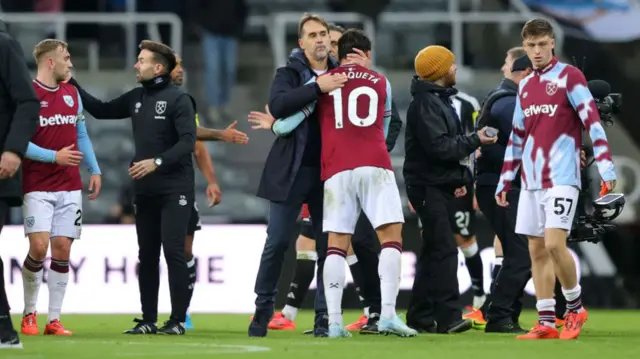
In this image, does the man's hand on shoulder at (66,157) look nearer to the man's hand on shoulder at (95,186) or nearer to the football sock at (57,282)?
the man's hand on shoulder at (95,186)

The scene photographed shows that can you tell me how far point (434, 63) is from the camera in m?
10.1

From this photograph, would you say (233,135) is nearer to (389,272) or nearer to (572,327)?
(389,272)

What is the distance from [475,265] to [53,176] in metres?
3.69

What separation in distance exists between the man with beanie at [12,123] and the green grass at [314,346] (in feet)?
0.96

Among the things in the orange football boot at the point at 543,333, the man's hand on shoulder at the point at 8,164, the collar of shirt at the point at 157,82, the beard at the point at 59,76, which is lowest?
the orange football boot at the point at 543,333

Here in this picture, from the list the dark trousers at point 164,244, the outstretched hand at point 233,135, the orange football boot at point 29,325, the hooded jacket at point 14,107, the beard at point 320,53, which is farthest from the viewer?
the outstretched hand at point 233,135

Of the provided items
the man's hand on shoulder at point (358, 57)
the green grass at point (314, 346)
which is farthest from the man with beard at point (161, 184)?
the man's hand on shoulder at point (358, 57)

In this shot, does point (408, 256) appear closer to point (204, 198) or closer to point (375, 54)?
point (204, 198)

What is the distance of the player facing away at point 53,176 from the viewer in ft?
32.8

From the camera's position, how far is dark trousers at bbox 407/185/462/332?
1010cm

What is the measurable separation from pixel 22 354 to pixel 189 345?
1.32 m

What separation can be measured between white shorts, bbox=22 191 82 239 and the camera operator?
3.01 meters

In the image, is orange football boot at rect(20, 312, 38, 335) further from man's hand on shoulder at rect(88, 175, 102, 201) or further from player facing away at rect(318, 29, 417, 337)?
player facing away at rect(318, 29, 417, 337)

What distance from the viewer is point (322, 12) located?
65.6 ft
